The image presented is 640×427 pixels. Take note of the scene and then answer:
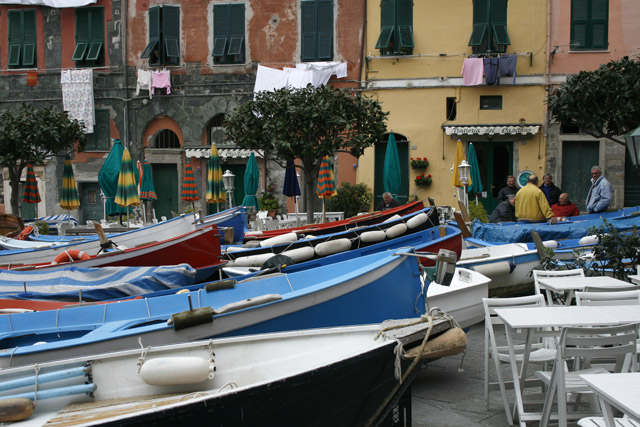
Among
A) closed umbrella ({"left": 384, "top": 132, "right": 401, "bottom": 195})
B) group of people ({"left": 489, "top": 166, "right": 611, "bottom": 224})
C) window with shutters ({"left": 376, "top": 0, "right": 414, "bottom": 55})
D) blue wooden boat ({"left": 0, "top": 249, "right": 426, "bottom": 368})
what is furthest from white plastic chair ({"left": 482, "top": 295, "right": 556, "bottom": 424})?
window with shutters ({"left": 376, "top": 0, "right": 414, "bottom": 55})

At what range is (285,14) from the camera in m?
21.8

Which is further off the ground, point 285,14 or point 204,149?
point 285,14

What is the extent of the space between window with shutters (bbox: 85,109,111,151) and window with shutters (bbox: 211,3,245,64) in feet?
13.8

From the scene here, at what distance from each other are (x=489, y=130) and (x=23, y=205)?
15.6m

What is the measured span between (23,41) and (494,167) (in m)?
15.7

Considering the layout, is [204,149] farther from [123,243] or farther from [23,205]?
[123,243]

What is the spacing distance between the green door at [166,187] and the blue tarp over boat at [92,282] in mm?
15072

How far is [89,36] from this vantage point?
→ 23.2 m

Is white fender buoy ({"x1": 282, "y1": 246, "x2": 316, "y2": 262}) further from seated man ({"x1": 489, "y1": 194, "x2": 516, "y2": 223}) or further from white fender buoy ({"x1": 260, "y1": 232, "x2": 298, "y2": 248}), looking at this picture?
seated man ({"x1": 489, "y1": 194, "x2": 516, "y2": 223})

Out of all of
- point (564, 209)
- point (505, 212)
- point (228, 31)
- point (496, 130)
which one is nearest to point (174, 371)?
point (505, 212)

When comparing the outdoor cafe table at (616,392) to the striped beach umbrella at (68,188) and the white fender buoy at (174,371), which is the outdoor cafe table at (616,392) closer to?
the white fender buoy at (174,371)

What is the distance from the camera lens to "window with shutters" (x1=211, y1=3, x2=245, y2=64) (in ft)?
72.2

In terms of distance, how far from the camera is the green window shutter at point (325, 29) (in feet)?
69.9

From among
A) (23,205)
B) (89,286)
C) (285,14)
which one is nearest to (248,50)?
(285,14)
